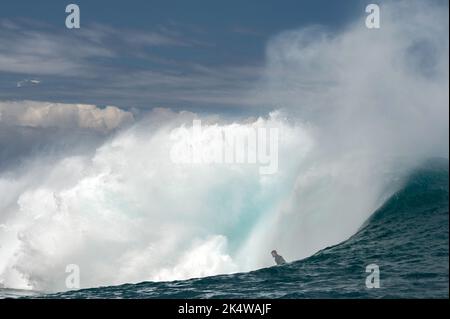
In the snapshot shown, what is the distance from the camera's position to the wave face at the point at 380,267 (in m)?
24.3

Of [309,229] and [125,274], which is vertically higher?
[309,229]

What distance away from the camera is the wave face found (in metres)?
24.3

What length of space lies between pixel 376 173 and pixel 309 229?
5979 mm

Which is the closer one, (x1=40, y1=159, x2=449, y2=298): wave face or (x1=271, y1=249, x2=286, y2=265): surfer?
(x1=40, y1=159, x2=449, y2=298): wave face

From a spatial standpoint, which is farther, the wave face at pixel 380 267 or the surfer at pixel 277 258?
the surfer at pixel 277 258

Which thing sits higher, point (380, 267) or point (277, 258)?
point (277, 258)

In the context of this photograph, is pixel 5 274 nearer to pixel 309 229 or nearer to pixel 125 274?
pixel 125 274

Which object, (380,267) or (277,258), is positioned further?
(277,258)

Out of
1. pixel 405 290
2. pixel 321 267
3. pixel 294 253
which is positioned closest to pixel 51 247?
pixel 294 253

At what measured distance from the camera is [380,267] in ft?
91.4

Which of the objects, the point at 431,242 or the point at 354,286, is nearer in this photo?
the point at 354,286
